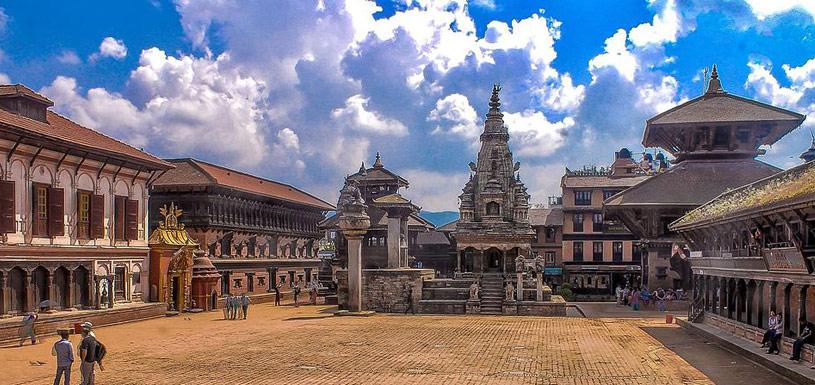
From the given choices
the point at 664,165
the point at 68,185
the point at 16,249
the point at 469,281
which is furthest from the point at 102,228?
the point at 664,165

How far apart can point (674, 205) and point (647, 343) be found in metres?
18.9

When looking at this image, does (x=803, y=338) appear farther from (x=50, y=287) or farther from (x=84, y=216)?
(x=84, y=216)

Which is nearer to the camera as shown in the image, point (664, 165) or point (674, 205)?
point (674, 205)

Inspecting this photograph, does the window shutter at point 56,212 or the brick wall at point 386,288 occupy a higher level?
the window shutter at point 56,212

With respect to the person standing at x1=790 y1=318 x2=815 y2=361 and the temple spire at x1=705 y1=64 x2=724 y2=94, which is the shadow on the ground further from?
the temple spire at x1=705 y1=64 x2=724 y2=94

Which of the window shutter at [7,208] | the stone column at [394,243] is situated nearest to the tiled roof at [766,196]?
the stone column at [394,243]

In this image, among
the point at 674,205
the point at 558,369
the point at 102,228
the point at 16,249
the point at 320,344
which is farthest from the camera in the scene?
the point at 674,205

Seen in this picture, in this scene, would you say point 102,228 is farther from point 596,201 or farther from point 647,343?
point 596,201

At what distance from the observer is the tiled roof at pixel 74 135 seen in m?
31.6

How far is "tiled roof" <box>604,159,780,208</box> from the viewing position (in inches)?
1868

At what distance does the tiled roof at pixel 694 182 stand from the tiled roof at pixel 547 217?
28.7m

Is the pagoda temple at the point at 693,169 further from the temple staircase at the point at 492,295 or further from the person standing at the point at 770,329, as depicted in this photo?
the person standing at the point at 770,329

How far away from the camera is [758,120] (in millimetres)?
47781

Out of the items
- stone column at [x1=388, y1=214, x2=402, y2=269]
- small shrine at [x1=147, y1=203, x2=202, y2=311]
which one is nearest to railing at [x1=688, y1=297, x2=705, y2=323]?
stone column at [x1=388, y1=214, x2=402, y2=269]
